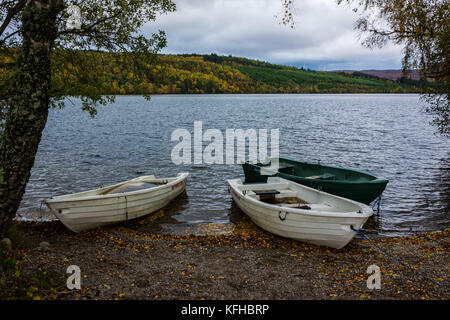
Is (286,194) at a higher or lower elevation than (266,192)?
lower

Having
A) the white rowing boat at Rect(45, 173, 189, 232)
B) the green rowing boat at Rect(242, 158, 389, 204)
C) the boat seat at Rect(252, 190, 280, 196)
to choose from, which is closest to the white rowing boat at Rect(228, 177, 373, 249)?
the boat seat at Rect(252, 190, 280, 196)

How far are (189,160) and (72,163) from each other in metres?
9.09

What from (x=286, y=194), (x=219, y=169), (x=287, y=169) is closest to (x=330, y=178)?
(x=287, y=169)

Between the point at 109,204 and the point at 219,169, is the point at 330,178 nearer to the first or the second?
the point at 109,204

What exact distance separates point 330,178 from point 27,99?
483 inches

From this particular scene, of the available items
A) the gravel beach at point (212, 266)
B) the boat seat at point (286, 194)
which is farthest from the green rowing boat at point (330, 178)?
the gravel beach at point (212, 266)

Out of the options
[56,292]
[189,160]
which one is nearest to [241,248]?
[56,292]

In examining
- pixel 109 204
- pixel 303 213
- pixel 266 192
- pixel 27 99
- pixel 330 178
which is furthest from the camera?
pixel 330 178

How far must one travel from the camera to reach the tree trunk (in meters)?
4.87

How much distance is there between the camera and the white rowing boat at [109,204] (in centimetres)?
933

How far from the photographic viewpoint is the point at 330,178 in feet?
45.3

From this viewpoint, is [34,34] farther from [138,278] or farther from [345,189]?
[345,189]

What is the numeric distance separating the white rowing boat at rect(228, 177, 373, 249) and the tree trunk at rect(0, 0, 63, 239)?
6.81 metres

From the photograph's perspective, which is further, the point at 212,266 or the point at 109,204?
the point at 109,204
